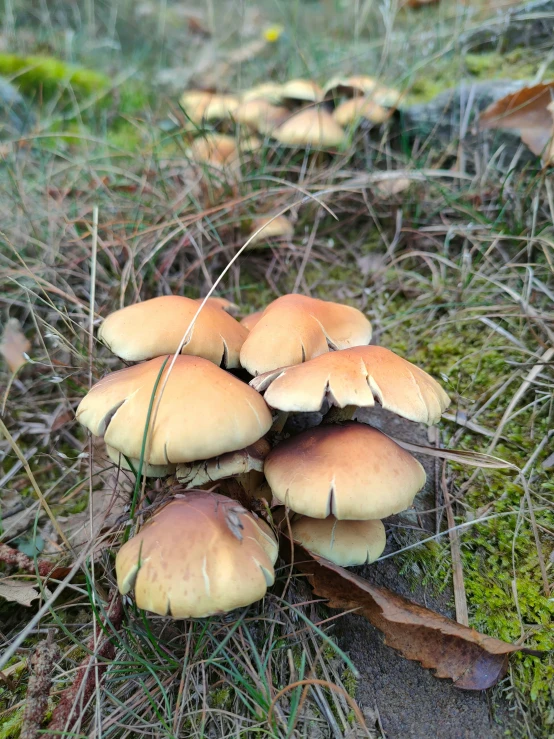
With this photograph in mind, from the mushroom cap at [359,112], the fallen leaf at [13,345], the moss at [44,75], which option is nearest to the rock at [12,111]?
the moss at [44,75]

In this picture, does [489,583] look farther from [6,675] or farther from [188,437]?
[6,675]

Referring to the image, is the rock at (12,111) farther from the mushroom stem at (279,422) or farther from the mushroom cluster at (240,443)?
the mushroom stem at (279,422)

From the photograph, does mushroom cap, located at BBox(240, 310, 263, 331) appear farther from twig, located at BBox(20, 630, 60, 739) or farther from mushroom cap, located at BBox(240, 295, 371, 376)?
twig, located at BBox(20, 630, 60, 739)

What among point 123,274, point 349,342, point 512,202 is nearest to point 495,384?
point 349,342

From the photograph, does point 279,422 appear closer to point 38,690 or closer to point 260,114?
point 38,690

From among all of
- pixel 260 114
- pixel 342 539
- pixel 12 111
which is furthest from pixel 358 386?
pixel 12 111

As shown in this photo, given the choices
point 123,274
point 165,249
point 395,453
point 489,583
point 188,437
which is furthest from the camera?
point 165,249

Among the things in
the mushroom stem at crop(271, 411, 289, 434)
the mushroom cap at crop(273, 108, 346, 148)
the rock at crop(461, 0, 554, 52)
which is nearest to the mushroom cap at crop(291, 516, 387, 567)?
the mushroom stem at crop(271, 411, 289, 434)
